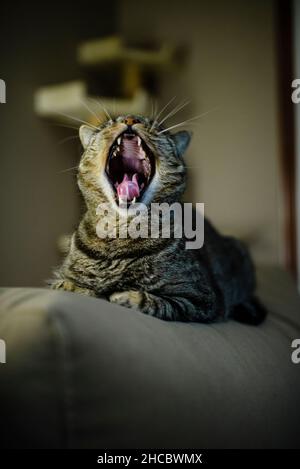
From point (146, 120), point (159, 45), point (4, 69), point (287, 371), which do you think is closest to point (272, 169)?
point (159, 45)

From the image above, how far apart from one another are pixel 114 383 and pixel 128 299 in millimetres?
304

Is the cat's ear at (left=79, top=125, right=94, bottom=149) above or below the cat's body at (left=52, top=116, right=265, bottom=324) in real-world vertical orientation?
above

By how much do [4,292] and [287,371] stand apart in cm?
54

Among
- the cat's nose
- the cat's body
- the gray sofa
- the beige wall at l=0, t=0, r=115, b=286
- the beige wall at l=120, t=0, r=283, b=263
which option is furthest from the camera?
the beige wall at l=120, t=0, r=283, b=263

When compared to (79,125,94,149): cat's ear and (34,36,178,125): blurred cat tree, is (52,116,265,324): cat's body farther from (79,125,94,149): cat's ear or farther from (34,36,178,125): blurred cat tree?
(34,36,178,125): blurred cat tree

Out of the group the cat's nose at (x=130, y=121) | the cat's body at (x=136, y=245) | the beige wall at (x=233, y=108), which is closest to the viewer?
the cat's body at (x=136, y=245)

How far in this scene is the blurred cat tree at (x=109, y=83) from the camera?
2.67 m

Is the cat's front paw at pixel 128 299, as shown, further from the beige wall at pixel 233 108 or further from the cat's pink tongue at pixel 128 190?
the beige wall at pixel 233 108

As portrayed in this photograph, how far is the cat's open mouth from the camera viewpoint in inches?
45.3

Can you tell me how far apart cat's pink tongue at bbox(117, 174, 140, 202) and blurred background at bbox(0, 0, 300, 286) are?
1522 mm

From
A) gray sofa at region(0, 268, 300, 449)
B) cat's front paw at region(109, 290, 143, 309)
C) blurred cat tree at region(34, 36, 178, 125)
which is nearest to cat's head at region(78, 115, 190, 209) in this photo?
cat's front paw at region(109, 290, 143, 309)

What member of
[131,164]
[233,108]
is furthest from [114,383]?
[233,108]

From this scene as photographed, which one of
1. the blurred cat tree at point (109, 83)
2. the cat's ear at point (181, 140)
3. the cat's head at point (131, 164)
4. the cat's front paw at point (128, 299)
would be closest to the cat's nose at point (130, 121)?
the cat's head at point (131, 164)
